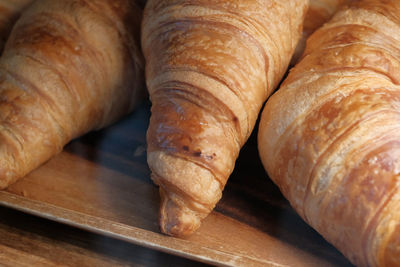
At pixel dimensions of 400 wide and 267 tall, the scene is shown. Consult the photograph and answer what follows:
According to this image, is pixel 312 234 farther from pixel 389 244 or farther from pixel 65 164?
pixel 65 164

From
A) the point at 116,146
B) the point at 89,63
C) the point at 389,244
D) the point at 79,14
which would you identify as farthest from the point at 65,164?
the point at 389,244

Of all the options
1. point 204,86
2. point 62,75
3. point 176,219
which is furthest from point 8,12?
point 176,219

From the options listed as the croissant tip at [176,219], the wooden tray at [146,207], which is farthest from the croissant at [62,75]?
the croissant tip at [176,219]

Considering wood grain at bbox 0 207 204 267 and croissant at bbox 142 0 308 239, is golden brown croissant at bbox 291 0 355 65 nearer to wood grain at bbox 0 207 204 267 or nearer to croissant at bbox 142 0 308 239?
croissant at bbox 142 0 308 239

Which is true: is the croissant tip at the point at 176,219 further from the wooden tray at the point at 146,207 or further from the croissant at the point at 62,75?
the croissant at the point at 62,75

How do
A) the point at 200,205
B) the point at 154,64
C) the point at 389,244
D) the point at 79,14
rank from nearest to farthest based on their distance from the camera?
the point at 389,244 < the point at 200,205 < the point at 154,64 < the point at 79,14

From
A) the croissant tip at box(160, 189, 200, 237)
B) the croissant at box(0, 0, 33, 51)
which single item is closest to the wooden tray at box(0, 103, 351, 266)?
the croissant tip at box(160, 189, 200, 237)
